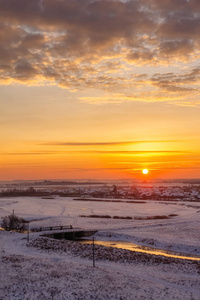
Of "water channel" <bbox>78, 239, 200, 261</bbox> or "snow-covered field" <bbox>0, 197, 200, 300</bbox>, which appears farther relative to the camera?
"water channel" <bbox>78, 239, 200, 261</bbox>

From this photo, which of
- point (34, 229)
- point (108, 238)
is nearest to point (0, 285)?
point (108, 238)

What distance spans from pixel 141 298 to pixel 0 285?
1034 cm

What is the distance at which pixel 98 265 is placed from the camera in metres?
30.2

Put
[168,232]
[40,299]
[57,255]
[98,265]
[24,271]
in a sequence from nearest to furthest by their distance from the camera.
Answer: [40,299], [24,271], [98,265], [57,255], [168,232]

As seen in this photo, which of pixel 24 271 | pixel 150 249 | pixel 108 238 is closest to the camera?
pixel 24 271

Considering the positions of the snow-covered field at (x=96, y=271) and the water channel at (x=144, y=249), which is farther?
the water channel at (x=144, y=249)

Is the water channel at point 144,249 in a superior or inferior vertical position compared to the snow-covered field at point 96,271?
inferior

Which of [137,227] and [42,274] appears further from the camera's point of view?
[137,227]

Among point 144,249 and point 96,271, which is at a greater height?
point 96,271

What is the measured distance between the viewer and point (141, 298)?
21219 millimetres

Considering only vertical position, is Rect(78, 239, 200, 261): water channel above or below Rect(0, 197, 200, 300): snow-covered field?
below

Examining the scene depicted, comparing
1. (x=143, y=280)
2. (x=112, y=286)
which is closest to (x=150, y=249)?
(x=143, y=280)

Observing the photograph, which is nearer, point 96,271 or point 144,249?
point 96,271

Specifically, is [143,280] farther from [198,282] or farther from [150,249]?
[150,249]
